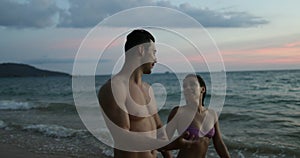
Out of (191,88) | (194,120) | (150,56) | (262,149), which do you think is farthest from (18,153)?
(150,56)

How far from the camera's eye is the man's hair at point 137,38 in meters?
2.94

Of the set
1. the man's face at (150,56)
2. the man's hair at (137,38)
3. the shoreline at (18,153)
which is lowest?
the shoreline at (18,153)

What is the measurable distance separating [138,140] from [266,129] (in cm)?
1031

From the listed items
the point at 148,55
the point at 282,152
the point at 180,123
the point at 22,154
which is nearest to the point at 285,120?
the point at 282,152

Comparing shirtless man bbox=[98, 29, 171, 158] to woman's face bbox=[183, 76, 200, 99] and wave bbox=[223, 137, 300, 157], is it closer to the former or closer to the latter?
woman's face bbox=[183, 76, 200, 99]

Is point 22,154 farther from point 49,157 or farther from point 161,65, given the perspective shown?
point 161,65

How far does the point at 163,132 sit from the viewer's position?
3.26m

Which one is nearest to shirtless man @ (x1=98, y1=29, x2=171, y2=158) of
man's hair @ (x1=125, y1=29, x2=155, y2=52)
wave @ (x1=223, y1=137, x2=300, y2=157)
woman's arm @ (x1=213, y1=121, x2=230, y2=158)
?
man's hair @ (x1=125, y1=29, x2=155, y2=52)

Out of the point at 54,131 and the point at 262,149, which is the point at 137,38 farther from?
the point at 54,131

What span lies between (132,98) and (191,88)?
889 millimetres

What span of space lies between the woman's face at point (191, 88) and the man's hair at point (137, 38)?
0.82m

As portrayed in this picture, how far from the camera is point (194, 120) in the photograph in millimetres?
3799

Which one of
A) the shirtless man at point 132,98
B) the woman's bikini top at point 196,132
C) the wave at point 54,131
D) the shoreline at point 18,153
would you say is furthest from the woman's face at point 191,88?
the wave at point 54,131

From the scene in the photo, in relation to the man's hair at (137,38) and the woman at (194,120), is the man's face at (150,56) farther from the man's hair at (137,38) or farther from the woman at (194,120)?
the woman at (194,120)
